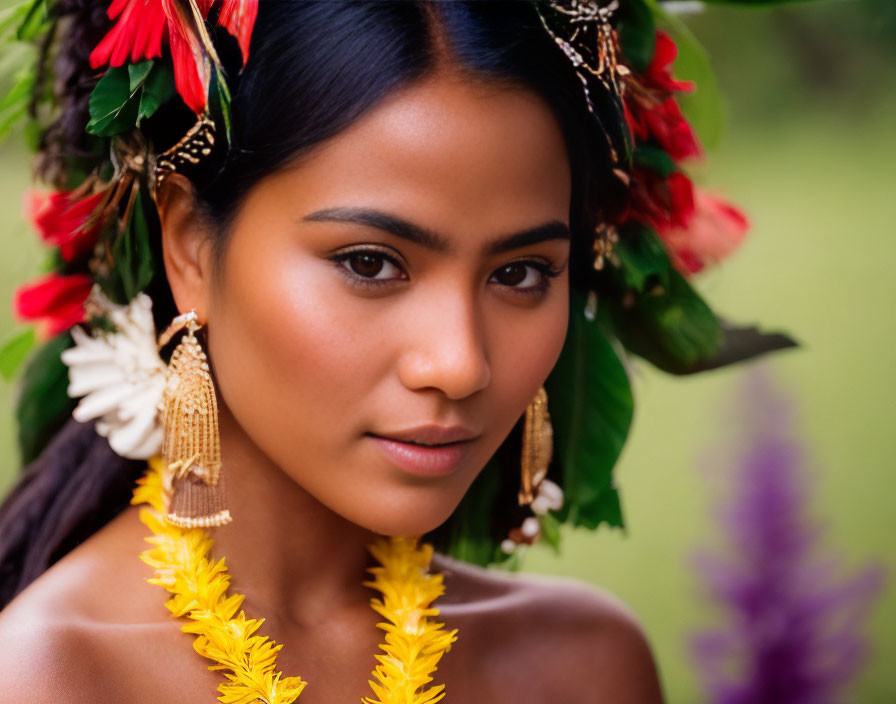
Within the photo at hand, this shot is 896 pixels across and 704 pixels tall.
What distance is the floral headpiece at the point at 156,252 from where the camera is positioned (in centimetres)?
154

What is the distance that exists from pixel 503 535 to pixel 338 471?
2.26 ft

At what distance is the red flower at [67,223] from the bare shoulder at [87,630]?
1.58 feet

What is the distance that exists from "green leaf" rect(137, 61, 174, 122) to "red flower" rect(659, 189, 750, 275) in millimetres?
985

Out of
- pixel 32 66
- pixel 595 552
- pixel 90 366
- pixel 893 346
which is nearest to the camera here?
pixel 90 366

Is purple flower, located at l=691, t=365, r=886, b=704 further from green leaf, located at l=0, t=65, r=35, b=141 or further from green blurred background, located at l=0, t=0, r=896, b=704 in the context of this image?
green leaf, located at l=0, t=65, r=35, b=141

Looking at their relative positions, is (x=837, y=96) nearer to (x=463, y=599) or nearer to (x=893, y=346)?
(x=893, y=346)

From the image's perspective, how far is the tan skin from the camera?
56.3 inches

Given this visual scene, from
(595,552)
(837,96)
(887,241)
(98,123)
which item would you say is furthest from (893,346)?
(98,123)

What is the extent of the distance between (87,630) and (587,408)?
3.32 ft

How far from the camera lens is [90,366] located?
5.63 ft

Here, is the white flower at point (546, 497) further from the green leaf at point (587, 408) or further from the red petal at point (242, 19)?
the red petal at point (242, 19)

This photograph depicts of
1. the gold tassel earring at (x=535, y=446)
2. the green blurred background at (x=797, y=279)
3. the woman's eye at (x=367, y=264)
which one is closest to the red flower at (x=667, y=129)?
the green blurred background at (x=797, y=279)

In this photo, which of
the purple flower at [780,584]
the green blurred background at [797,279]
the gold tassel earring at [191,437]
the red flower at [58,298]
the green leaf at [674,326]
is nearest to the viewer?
the purple flower at [780,584]

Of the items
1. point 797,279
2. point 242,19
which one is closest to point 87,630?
point 242,19
